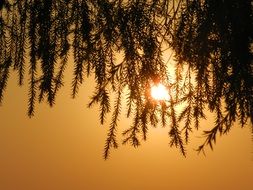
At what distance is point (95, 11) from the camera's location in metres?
1.74

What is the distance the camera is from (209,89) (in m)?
1.67

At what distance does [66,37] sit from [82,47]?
0.24ft

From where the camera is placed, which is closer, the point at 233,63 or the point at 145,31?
the point at 233,63

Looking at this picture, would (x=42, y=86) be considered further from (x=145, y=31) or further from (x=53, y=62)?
(x=145, y=31)

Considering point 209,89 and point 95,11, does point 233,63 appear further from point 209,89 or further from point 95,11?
point 95,11

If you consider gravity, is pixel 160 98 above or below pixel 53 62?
below

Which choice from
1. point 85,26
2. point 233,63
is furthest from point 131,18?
point 233,63

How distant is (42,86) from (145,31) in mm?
417

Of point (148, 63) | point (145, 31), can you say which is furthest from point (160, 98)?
point (145, 31)

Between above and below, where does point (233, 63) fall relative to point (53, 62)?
below

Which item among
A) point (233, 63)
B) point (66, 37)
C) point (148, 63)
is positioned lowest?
point (233, 63)

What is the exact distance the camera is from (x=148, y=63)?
1.71 m

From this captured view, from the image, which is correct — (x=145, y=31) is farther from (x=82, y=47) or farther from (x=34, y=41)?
(x=34, y=41)

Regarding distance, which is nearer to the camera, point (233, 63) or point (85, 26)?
point (233, 63)
